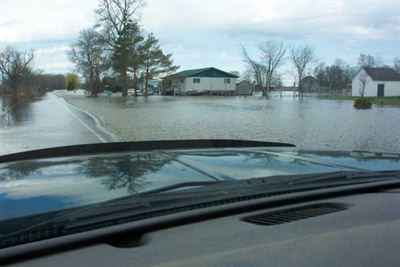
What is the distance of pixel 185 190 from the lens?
2119 millimetres

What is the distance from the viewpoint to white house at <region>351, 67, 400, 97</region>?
85812 millimetres

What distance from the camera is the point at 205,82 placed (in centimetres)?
9731

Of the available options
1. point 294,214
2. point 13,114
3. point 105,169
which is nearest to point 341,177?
point 294,214

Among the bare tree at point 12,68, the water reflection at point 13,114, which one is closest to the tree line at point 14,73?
the bare tree at point 12,68

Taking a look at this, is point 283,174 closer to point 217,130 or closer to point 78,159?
point 78,159

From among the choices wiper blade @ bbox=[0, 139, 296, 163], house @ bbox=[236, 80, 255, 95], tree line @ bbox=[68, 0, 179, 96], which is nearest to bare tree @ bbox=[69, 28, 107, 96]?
tree line @ bbox=[68, 0, 179, 96]

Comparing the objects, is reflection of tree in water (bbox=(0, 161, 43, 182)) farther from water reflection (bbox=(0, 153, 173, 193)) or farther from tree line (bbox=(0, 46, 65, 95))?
tree line (bbox=(0, 46, 65, 95))

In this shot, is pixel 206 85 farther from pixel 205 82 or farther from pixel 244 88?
pixel 244 88

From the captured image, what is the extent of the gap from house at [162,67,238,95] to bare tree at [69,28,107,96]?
1675 cm

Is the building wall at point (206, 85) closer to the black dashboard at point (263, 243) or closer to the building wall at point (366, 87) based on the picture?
the building wall at point (366, 87)

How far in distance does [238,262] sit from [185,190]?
1.93 ft

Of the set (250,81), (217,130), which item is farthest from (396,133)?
(250,81)

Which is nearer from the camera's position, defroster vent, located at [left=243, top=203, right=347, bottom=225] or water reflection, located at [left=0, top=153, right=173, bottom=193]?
defroster vent, located at [left=243, top=203, right=347, bottom=225]

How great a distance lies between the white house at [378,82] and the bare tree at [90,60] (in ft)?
154
